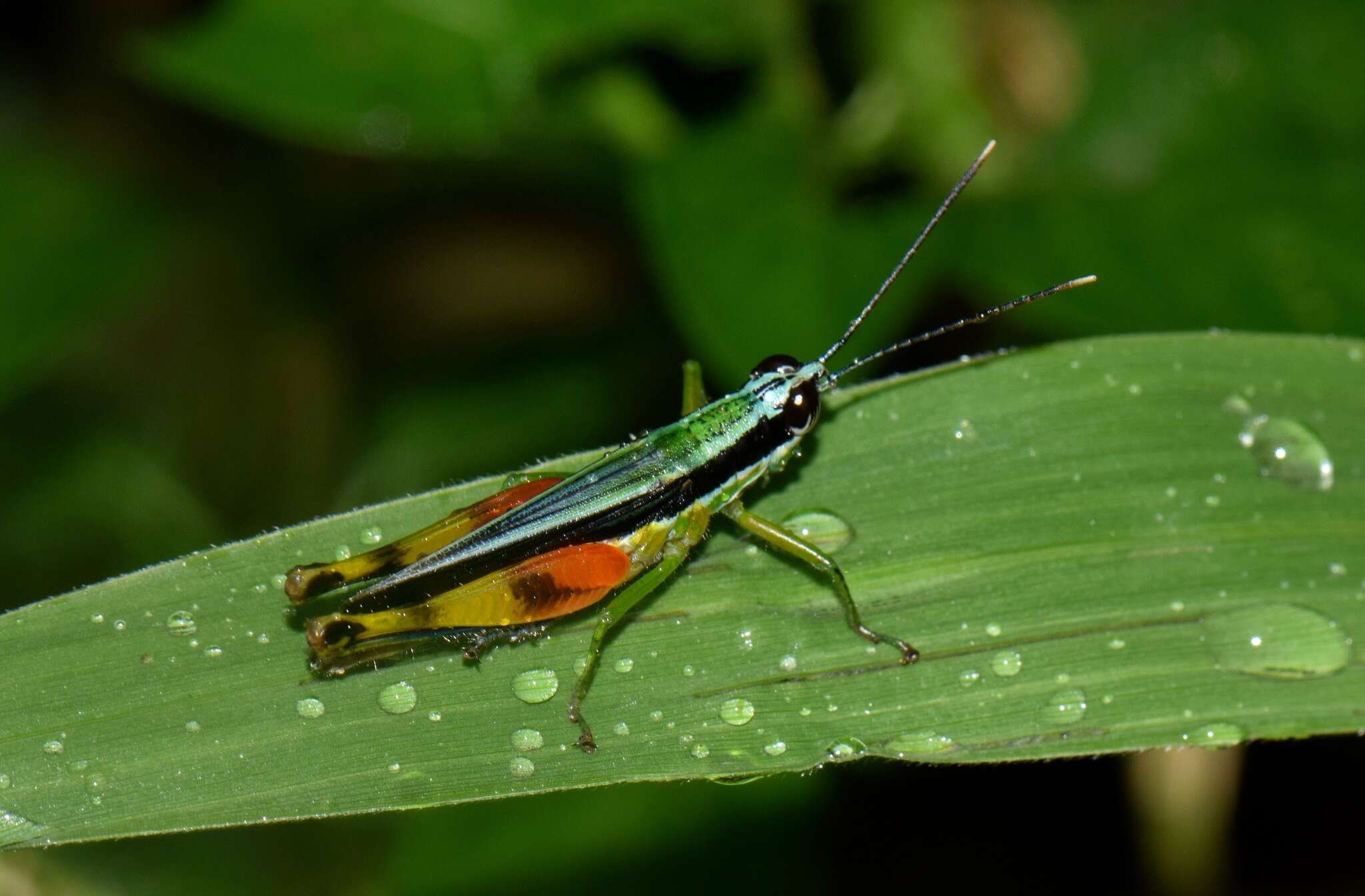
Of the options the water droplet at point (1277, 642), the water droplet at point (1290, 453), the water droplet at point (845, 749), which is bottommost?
the water droplet at point (845, 749)

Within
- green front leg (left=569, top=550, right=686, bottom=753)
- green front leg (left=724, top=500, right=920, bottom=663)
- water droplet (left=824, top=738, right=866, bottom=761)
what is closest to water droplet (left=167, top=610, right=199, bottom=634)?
green front leg (left=569, top=550, right=686, bottom=753)

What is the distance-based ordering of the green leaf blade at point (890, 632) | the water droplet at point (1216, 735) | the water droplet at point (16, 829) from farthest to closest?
the water droplet at point (1216, 735)
the green leaf blade at point (890, 632)
the water droplet at point (16, 829)

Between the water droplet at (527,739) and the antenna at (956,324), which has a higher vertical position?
the antenna at (956,324)

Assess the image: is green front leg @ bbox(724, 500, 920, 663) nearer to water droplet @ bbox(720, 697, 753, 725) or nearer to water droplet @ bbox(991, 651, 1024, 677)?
water droplet @ bbox(991, 651, 1024, 677)

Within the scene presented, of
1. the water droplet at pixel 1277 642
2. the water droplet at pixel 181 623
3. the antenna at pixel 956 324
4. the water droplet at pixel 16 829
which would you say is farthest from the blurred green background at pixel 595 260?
the water droplet at pixel 16 829

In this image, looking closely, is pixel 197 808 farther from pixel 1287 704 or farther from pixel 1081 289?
pixel 1081 289

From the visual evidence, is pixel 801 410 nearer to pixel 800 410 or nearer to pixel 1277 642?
pixel 800 410

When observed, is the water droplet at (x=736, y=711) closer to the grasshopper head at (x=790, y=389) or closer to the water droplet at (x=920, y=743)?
the water droplet at (x=920, y=743)

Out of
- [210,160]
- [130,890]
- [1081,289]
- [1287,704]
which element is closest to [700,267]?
[1081,289]
